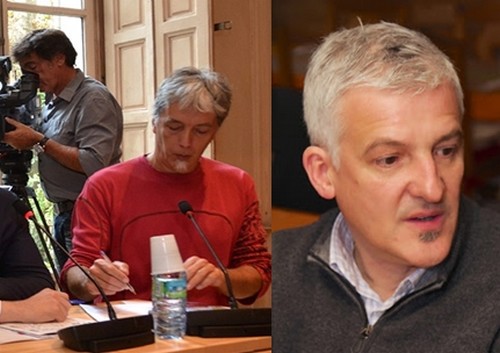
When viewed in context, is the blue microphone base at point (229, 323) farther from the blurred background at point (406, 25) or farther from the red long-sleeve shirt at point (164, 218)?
the blurred background at point (406, 25)

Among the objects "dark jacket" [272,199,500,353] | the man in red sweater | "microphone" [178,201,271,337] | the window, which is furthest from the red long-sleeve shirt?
"dark jacket" [272,199,500,353]

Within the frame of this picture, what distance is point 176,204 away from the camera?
1677 millimetres

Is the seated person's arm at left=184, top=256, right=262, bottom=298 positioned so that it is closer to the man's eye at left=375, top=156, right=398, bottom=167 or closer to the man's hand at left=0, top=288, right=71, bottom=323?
the man's hand at left=0, top=288, right=71, bottom=323

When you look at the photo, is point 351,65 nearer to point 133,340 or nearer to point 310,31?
point 310,31

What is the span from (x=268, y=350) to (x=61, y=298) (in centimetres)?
40

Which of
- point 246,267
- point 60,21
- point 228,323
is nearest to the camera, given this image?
point 228,323

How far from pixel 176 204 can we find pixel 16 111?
66 centimetres

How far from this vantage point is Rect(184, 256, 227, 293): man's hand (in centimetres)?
148

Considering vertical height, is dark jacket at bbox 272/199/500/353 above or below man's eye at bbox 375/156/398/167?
below

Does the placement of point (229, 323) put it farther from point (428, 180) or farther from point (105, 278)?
point (428, 180)

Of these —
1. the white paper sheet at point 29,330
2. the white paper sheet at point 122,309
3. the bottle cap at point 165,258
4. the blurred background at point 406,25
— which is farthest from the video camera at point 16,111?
the blurred background at point 406,25

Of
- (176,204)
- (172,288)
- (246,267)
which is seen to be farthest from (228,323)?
(176,204)

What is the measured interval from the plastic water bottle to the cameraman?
70cm

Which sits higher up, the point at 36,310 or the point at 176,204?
the point at 176,204
